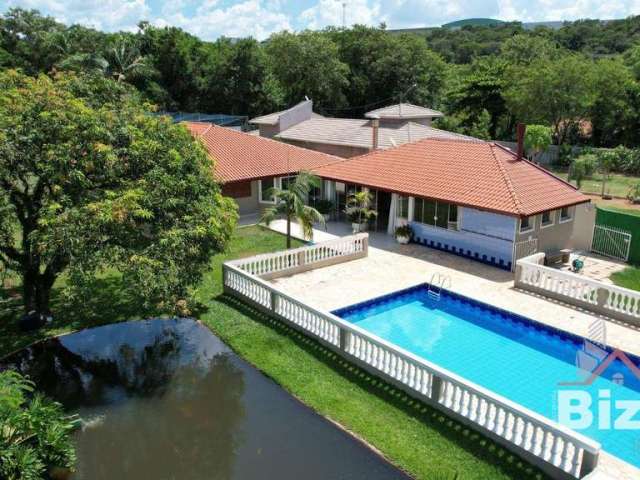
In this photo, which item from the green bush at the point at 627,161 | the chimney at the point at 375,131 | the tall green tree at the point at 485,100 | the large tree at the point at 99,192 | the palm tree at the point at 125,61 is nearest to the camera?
the large tree at the point at 99,192

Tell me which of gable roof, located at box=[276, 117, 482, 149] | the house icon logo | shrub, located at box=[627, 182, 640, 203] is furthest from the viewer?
gable roof, located at box=[276, 117, 482, 149]

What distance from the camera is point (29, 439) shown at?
8.84 m

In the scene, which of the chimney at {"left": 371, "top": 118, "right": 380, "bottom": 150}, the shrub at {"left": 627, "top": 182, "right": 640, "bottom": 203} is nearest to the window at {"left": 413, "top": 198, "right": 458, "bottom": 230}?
the chimney at {"left": 371, "top": 118, "right": 380, "bottom": 150}

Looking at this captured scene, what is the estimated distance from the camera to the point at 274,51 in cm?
Result: 6069

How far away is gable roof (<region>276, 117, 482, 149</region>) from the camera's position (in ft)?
108

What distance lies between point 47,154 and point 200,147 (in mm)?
4061

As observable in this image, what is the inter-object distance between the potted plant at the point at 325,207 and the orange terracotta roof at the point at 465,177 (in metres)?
1.49

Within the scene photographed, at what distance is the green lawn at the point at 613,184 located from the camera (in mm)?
33631

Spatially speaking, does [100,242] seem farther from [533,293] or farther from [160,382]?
[533,293]

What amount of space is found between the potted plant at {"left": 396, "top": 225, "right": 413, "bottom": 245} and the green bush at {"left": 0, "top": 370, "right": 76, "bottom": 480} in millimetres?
15812

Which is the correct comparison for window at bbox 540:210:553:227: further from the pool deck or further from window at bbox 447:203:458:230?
window at bbox 447:203:458:230

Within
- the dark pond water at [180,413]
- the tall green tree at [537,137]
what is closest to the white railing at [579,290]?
the dark pond water at [180,413]

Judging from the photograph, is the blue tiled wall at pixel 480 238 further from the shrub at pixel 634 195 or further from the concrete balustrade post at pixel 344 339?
the shrub at pixel 634 195

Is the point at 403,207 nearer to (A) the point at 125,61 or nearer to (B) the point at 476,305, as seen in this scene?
(B) the point at 476,305
